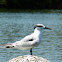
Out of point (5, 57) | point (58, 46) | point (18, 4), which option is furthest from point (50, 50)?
point (18, 4)

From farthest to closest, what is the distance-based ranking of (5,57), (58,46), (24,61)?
(58,46)
(5,57)
(24,61)

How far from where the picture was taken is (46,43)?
27500 mm

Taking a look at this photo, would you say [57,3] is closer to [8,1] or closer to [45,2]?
[45,2]

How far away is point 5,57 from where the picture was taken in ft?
67.4

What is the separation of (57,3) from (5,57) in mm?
107285

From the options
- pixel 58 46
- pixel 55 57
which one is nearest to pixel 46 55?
pixel 55 57

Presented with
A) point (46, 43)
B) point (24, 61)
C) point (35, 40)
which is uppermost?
point (35, 40)

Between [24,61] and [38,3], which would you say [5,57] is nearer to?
[24,61]

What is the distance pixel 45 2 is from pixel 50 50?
9855 cm

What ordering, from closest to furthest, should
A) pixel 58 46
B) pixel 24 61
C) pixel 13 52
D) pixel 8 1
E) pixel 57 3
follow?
1. pixel 24 61
2. pixel 13 52
3. pixel 58 46
4. pixel 8 1
5. pixel 57 3

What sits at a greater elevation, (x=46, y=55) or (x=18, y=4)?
(x=46, y=55)

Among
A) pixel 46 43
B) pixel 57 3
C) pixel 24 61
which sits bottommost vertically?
pixel 57 3

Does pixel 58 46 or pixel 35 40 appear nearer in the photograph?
pixel 35 40

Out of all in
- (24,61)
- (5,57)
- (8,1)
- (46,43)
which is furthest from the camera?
(8,1)
